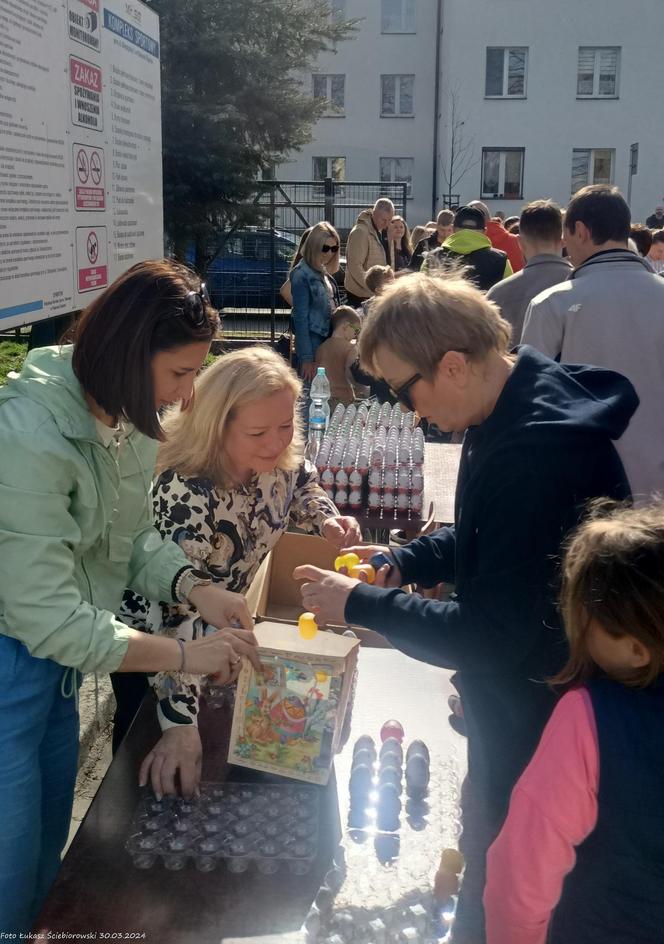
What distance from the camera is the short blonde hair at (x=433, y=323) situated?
1690mm

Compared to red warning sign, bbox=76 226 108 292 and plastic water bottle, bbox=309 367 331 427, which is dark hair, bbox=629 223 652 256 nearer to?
plastic water bottle, bbox=309 367 331 427

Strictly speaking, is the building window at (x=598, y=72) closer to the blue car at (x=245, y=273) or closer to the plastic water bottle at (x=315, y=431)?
the blue car at (x=245, y=273)

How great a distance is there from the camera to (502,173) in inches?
1006

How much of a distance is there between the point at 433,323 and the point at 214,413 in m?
0.79

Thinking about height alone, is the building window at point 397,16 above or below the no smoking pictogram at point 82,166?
above

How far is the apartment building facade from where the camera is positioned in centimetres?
2467

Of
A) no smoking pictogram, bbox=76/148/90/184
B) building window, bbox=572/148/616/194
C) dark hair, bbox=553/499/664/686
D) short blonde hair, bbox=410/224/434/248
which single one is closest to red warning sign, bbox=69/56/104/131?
no smoking pictogram, bbox=76/148/90/184

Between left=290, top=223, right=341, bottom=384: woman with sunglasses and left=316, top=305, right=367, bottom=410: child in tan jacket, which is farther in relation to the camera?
left=290, top=223, right=341, bottom=384: woman with sunglasses

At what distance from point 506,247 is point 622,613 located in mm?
7734

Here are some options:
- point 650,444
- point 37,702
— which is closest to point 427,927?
point 37,702

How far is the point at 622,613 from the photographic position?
1263 millimetres

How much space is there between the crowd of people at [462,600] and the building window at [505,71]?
25826 millimetres

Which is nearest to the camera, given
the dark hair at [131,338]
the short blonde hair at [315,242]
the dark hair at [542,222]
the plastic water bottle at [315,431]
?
the dark hair at [131,338]

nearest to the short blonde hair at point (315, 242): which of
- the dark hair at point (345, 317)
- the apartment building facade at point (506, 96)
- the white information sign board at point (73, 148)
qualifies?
the dark hair at point (345, 317)
